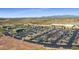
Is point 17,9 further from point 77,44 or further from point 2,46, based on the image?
point 77,44

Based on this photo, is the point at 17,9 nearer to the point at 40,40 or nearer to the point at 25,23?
the point at 25,23

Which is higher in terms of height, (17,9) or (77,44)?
(17,9)
